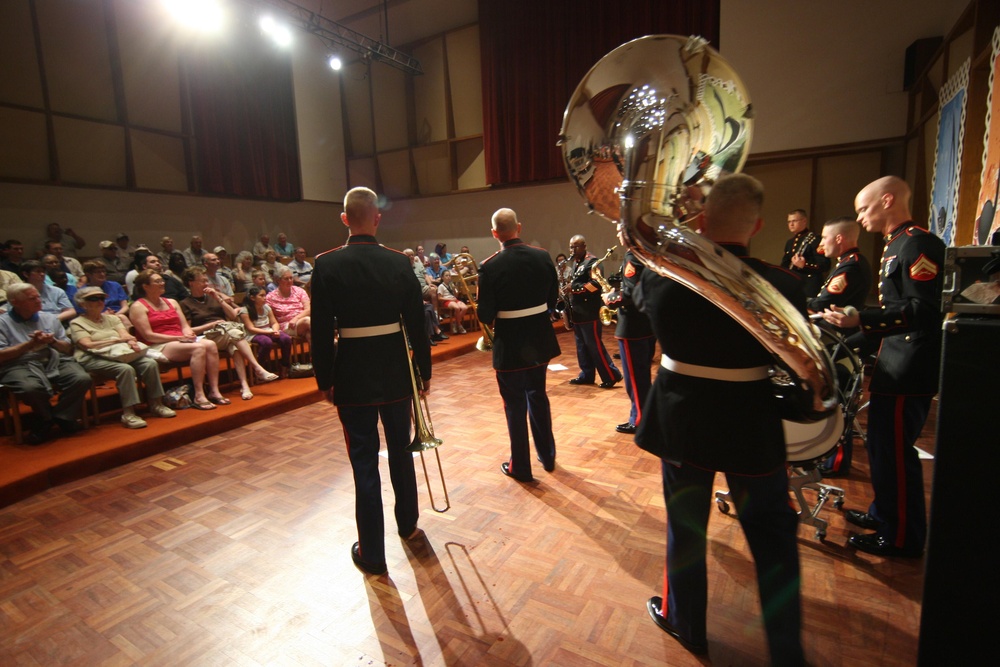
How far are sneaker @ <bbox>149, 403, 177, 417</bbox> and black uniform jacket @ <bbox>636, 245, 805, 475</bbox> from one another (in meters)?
4.32

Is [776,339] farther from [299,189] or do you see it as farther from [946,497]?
[299,189]

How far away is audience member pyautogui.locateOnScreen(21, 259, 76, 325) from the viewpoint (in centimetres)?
442

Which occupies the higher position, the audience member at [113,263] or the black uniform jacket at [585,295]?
the audience member at [113,263]

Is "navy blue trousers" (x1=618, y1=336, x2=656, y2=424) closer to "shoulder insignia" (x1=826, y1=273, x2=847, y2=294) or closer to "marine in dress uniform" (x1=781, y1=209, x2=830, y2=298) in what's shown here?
"shoulder insignia" (x1=826, y1=273, x2=847, y2=294)

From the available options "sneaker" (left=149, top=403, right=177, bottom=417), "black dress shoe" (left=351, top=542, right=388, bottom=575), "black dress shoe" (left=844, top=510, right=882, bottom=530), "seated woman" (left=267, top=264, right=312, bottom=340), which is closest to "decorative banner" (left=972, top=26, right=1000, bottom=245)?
"black dress shoe" (left=844, top=510, right=882, bottom=530)

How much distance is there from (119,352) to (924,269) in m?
5.18

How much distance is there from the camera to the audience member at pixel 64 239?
6896 mm

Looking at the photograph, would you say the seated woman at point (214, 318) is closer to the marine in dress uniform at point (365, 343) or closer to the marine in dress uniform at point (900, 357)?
the marine in dress uniform at point (365, 343)

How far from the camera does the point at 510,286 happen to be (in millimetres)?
2912

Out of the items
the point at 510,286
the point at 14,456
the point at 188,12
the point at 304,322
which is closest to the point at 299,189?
the point at 188,12

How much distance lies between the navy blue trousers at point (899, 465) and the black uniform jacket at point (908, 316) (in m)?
0.07

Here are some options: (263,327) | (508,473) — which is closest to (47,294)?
(263,327)

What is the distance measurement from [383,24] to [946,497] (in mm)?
11984

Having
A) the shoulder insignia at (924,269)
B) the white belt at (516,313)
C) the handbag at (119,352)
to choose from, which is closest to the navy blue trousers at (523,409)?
the white belt at (516,313)
